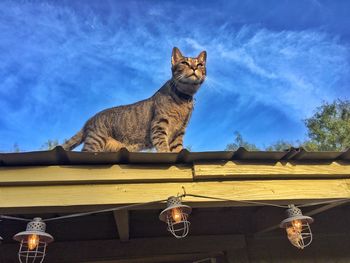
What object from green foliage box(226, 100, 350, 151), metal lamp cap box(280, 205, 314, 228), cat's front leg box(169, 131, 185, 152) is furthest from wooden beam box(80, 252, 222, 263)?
green foliage box(226, 100, 350, 151)

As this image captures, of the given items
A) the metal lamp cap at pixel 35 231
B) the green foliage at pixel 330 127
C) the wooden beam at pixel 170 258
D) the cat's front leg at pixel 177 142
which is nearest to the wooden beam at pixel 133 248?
the wooden beam at pixel 170 258

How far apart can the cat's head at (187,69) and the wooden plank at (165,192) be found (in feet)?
7.34

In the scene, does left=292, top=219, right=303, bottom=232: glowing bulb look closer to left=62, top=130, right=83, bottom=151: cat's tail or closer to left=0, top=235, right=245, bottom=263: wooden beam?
left=0, top=235, right=245, bottom=263: wooden beam

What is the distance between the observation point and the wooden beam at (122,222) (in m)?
2.68

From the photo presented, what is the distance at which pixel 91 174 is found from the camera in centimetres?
251

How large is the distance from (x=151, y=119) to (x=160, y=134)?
423 millimetres

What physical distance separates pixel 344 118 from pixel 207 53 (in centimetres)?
1154

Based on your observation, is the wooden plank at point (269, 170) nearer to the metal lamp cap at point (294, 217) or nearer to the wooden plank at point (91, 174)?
the wooden plank at point (91, 174)

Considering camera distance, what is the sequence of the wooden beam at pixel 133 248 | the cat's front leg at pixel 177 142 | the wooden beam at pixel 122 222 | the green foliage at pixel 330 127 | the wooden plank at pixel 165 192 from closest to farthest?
the wooden plank at pixel 165 192 → the wooden beam at pixel 122 222 → the wooden beam at pixel 133 248 → the cat's front leg at pixel 177 142 → the green foliage at pixel 330 127

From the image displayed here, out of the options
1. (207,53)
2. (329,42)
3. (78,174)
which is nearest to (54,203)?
(78,174)

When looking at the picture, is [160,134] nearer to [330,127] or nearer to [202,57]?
[202,57]

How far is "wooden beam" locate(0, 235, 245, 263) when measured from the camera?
3.29 metres

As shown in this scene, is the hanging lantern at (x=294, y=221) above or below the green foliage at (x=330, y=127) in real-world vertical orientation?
below

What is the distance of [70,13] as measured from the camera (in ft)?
34.9
